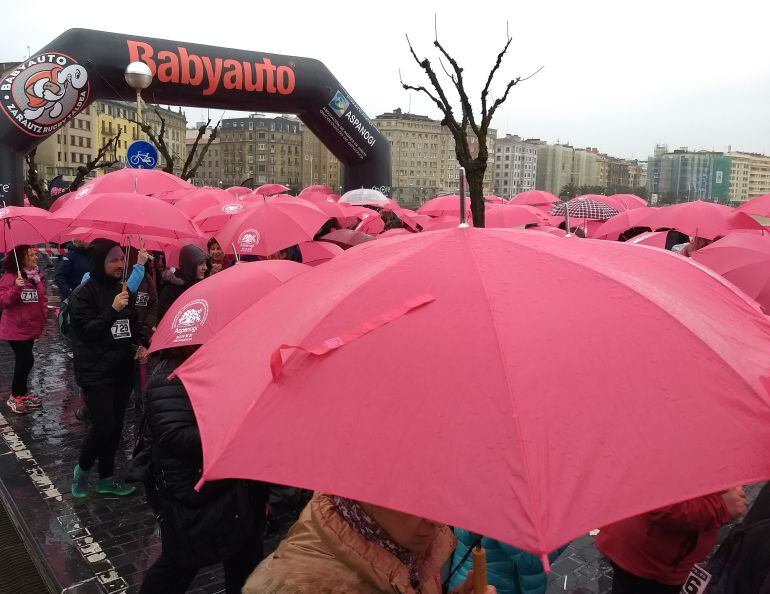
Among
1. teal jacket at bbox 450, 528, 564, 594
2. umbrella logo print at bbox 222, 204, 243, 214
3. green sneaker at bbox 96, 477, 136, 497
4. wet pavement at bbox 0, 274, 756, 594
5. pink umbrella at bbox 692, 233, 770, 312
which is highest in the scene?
umbrella logo print at bbox 222, 204, 243, 214

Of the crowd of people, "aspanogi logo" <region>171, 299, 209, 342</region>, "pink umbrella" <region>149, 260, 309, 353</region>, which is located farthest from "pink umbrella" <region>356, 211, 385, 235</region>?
"aspanogi logo" <region>171, 299, 209, 342</region>

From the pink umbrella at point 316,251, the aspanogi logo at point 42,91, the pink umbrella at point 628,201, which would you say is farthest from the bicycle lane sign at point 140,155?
the pink umbrella at point 628,201

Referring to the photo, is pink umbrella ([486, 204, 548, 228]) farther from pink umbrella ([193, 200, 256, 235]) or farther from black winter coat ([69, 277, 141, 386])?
black winter coat ([69, 277, 141, 386])

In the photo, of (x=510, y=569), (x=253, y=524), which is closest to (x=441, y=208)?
(x=510, y=569)

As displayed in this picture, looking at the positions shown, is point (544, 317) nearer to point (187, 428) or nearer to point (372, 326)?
point (372, 326)

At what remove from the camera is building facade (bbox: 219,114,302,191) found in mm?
129750

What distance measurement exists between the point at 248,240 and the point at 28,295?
8.24ft

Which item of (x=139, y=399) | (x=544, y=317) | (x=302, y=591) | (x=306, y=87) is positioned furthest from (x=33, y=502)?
(x=306, y=87)

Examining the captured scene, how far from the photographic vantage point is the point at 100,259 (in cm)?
488

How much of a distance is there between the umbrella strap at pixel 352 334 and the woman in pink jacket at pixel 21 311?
21.2 ft

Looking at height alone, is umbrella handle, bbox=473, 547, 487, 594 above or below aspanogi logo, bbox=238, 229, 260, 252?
below

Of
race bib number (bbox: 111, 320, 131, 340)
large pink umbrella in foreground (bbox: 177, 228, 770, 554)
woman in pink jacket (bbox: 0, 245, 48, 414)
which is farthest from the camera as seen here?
woman in pink jacket (bbox: 0, 245, 48, 414)

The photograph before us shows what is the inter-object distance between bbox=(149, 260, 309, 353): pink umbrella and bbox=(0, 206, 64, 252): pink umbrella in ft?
15.0

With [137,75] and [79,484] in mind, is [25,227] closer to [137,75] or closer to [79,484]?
[79,484]
